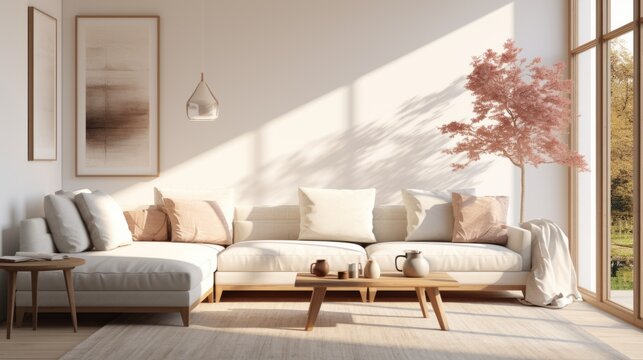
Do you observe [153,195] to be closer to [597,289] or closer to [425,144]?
[425,144]

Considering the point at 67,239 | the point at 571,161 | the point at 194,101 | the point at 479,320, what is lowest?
the point at 479,320

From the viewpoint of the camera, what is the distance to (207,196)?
7.72 m

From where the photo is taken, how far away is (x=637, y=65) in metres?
6.04

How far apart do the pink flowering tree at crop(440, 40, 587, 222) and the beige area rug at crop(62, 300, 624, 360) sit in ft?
4.71

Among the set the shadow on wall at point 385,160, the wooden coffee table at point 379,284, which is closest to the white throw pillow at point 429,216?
the shadow on wall at point 385,160

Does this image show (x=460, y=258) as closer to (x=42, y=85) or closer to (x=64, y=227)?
(x=64, y=227)

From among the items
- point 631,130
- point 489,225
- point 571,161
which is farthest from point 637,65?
point 489,225

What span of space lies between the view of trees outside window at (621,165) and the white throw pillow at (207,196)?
3.37 metres

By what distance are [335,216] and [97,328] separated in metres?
2.51

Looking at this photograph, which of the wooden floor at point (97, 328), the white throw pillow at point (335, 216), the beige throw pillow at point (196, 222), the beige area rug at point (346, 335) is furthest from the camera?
the white throw pillow at point (335, 216)

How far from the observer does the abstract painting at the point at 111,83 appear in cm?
799

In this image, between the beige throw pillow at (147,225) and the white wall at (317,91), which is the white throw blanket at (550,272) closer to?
the white wall at (317,91)

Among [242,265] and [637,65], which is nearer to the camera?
[637,65]

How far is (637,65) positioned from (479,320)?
87.0 inches
